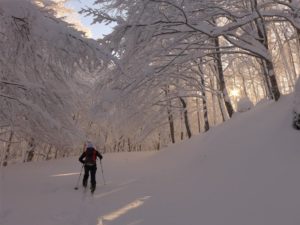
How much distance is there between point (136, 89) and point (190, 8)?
13.1 feet

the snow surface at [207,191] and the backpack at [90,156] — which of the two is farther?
the backpack at [90,156]

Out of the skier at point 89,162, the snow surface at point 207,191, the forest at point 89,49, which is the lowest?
the snow surface at point 207,191

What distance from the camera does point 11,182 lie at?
11.8 metres

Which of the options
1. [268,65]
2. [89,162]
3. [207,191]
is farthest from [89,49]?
[268,65]

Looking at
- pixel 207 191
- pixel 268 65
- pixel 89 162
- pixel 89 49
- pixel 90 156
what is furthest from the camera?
pixel 90 156

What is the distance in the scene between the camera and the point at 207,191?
27.5 feet

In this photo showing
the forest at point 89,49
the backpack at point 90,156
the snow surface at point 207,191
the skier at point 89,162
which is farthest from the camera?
the backpack at point 90,156

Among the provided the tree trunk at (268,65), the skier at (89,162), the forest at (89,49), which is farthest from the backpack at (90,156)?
the tree trunk at (268,65)

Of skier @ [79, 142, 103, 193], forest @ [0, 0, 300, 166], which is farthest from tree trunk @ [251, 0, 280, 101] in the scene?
skier @ [79, 142, 103, 193]

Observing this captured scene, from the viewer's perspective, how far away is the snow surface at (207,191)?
21.6 feet

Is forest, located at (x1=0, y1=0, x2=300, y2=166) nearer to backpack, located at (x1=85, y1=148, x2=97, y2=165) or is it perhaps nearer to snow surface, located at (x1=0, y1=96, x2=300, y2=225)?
backpack, located at (x1=85, y1=148, x2=97, y2=165)

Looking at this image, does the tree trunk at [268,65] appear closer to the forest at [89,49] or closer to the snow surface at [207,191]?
the forest at [89,49]

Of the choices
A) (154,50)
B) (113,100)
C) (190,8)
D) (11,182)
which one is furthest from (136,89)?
(11,182)

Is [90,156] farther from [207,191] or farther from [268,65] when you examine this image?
[268,65]
